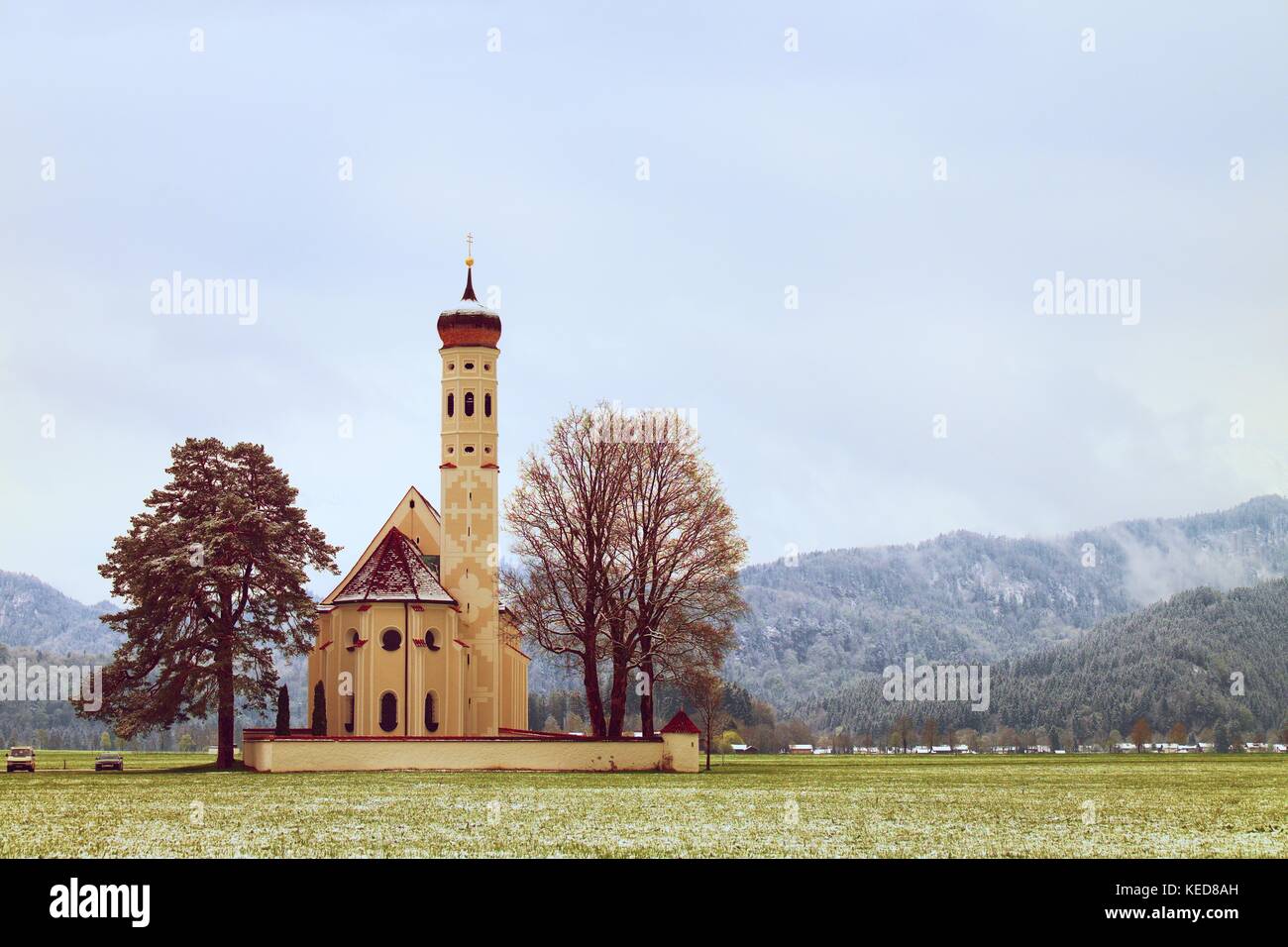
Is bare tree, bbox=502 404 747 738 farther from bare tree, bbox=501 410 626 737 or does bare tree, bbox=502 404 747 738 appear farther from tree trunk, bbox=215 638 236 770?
tree trunk, bbox=215 638 236 770

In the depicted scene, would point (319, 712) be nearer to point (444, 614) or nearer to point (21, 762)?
point (444, 614)

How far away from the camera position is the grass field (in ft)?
86.5

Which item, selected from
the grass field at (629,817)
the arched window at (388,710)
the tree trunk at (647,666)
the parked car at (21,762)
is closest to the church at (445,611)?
the arched window at (388,710)

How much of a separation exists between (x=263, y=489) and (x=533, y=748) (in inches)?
599

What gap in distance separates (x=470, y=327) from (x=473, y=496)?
7900 millimetres

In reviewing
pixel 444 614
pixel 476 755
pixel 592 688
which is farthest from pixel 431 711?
pixel 476 755

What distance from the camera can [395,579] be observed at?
72938 mm

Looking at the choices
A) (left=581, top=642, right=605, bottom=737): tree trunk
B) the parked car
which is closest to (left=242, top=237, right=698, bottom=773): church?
(left=581, top=642, right=605, bottom=737): tree trunk

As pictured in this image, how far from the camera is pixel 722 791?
45750mm

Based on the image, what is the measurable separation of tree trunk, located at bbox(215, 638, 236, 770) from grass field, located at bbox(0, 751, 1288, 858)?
9.50 meters

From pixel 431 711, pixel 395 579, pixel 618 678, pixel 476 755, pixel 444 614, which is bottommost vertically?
pixel 476 755

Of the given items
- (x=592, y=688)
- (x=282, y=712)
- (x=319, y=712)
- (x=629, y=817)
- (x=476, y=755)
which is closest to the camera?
(x=629, y=817)
